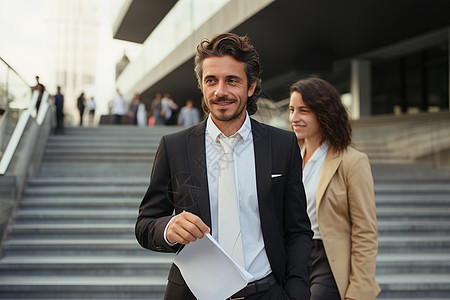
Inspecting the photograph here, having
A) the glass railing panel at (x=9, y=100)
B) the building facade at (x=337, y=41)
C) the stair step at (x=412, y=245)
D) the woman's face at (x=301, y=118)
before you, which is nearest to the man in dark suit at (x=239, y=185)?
the woman's face at (x=301, y=118)

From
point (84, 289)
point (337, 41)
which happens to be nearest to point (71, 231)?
point (84, 289)

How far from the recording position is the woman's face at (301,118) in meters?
2.86

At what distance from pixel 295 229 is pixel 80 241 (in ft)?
17.1

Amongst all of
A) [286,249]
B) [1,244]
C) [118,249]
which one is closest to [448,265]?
[118,249]

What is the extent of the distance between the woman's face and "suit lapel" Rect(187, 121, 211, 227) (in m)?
0.99

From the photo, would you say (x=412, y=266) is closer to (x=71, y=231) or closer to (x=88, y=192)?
(x=71, y=231)

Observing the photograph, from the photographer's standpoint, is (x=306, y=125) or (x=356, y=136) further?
(x=356, y=136)

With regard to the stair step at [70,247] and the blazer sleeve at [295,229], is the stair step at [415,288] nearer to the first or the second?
the stair step at [70,247]

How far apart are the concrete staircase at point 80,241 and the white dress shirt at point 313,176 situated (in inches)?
125

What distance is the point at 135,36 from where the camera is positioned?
1276 inches

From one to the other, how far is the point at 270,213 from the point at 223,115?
0.42 meters

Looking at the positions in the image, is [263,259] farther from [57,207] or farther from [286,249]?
[57,207]

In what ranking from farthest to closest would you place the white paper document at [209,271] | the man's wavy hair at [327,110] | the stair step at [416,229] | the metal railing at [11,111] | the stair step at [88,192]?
the stair step at [88,192] < the metal railing at [11,111] < the stair step at [416,229] < the man's wavy hair at [327,110] < the white paper document at [209,271]

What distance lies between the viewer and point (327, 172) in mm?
2762
